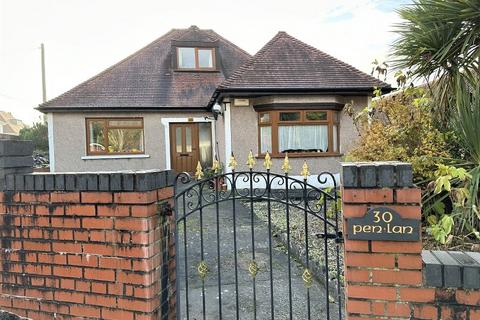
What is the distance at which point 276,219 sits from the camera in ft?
20.9

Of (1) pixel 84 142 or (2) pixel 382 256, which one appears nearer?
(2) pixel 382 256

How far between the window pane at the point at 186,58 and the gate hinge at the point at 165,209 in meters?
13.1

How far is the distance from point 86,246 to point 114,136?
1137 cm

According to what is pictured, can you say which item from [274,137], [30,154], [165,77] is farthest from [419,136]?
[165,77]

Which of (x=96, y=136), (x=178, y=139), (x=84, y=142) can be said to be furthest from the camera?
(x=178, y=139)

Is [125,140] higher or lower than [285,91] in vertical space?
lower

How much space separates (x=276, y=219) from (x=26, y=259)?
14.8 feet

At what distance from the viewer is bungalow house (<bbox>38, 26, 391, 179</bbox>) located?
408 inches

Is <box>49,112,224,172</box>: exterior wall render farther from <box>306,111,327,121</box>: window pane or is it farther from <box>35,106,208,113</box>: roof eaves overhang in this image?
<box>306,111,327,121</box>: window pane

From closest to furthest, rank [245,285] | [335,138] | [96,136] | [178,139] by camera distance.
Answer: [245,285], [335,138], [96,136], [178,139]

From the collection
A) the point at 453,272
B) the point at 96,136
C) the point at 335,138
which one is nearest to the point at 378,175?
the point at 453,272

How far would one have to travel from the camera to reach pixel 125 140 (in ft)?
43.4

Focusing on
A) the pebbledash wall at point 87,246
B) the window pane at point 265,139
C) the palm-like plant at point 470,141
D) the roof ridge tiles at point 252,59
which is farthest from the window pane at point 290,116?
the pebbledash wall at point 87,246

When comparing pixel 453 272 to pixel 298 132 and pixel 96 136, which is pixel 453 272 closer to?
pixel 298 132
